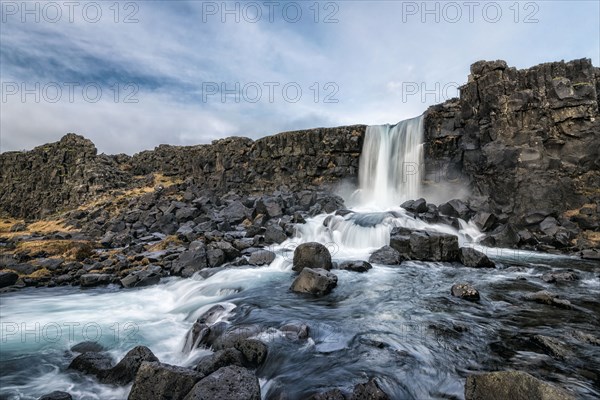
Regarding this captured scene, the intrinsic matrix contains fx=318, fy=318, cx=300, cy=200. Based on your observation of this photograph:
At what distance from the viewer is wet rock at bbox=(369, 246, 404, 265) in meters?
14.3

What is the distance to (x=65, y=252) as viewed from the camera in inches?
688

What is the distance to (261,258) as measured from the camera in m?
14.7

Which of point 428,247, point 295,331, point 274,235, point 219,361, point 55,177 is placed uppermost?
point 55,177

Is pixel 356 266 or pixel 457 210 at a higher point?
pixel 457 210

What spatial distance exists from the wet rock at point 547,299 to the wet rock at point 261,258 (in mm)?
9717

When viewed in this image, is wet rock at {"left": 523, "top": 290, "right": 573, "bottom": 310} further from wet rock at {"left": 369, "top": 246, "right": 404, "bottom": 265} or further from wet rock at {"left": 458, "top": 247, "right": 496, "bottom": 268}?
wet rock at {"left": 369, "top": 246, "right": 404, "bottom": 265}

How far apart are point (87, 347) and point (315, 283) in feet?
20.5

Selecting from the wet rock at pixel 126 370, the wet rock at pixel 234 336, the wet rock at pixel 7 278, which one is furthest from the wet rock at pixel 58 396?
the wet rock at pixel 7 278

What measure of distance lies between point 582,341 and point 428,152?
24163 mm

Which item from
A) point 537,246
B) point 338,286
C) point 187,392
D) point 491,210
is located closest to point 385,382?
point 187,392

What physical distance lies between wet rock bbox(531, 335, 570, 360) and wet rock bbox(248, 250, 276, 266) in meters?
10.4

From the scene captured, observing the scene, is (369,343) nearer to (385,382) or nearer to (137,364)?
(385,382)

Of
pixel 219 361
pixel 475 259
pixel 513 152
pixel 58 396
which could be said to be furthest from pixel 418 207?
pixel 58 396

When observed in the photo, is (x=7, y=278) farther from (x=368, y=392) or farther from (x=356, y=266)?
(x=368, y=392)
